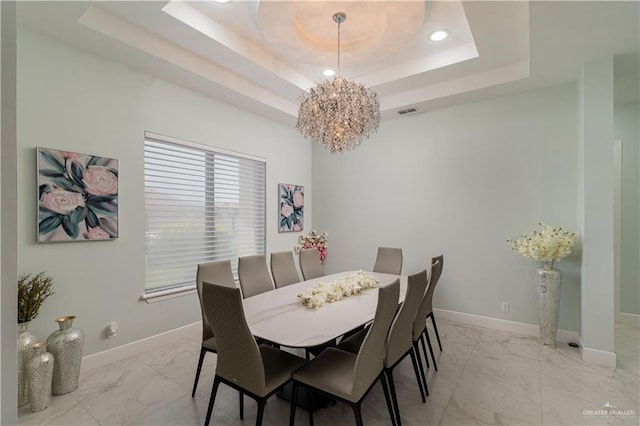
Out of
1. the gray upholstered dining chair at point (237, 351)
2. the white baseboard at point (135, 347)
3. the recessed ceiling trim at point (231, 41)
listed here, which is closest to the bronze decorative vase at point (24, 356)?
the white baseboard at point (135, 347)

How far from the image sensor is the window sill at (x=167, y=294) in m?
3.21

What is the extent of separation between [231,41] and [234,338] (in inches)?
113

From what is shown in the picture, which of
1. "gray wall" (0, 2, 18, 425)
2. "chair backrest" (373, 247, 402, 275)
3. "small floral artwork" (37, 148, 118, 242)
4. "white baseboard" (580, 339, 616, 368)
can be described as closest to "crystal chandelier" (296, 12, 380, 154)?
"chair backrest" (373, 247, 402, 275)

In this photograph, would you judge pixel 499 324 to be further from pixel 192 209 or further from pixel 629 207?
Result: pixel 192 209

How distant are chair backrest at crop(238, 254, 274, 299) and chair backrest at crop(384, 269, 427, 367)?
155 cm

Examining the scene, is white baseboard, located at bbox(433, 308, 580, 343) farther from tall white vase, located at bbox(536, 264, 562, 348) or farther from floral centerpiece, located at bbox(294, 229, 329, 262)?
floral centerpiece, located at bbox(294, 229, 329, 262)

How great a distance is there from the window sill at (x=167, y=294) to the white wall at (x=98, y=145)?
0.05 m

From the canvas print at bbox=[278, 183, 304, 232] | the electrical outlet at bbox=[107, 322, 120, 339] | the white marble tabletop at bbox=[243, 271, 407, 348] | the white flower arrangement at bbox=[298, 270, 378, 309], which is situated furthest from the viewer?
the canvas print at bbox=[278, 183, 304, 232]

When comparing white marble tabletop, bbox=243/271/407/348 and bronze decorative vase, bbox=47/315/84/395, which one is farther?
bronze decorative vase, bbox=47/315/84/395

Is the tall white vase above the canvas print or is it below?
below

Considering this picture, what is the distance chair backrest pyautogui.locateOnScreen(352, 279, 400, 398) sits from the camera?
1.66 metres

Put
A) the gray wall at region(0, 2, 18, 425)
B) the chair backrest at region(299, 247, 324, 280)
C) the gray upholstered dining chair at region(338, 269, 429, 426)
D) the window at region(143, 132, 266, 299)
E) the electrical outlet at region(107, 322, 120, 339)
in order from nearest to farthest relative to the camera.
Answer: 1. the gray wall at region(0, 2, 18, 425)
2. the gray upholstered dining chair at region(338, 269, 429, 426)
3. the electrical outlet at region(107, 322, 120, 339)
4. the window at region(143, 132, 266, 299)
5. the chair backrest at region(299, 247, 324, 280)

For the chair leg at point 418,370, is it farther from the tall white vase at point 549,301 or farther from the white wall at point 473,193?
the white wall at point 473,193

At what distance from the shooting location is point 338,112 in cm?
279
